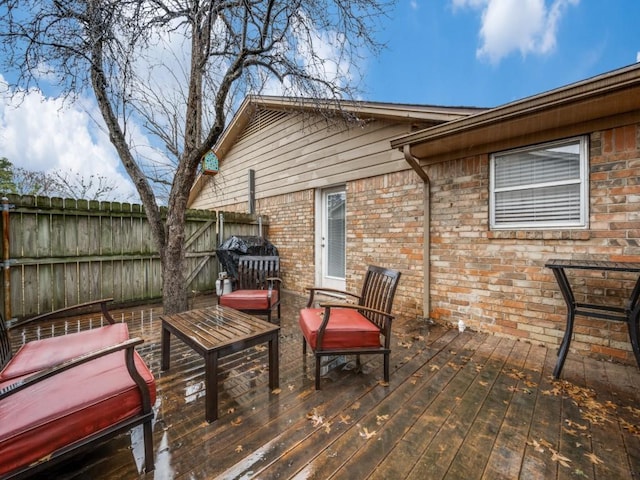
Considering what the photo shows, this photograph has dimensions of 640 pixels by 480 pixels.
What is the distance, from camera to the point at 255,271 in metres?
4.54

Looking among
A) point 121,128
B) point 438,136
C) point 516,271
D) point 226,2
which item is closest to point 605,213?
point 516,271

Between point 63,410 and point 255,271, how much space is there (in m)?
3.25

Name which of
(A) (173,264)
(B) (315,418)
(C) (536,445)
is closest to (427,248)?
(C) (536,445)

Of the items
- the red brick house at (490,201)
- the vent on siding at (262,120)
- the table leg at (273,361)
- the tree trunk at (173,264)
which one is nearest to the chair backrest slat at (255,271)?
the tree trunk at (173,264)

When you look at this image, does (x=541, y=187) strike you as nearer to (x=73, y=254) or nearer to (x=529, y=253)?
(x=529, y=253)

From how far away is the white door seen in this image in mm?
5500

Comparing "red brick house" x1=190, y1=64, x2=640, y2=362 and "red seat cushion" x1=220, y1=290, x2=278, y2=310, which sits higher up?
"red brick house" x1=190, y1=64, x2=640, y2=362

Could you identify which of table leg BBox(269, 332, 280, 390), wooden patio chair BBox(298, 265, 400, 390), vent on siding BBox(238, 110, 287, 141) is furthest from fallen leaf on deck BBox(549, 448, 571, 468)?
vent on siding BBox(238, 110, 287, 141)

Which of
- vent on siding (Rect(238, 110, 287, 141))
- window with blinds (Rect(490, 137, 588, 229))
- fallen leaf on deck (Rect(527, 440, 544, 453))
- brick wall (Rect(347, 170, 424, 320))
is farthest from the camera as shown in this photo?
vent on siding (Rect(238, 110, 287, 141))

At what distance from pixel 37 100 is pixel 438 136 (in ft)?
17.0

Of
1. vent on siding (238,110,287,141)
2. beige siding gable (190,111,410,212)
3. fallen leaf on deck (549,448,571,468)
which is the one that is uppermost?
vent on siding (238,110,287,141)

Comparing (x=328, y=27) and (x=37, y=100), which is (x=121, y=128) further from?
(x=328, y=27)

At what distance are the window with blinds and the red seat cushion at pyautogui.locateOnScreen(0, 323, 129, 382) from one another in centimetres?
437

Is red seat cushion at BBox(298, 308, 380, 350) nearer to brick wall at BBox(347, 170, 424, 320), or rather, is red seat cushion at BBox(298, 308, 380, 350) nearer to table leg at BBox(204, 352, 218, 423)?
table leg at BBox(204, 352, 218, 423)
